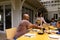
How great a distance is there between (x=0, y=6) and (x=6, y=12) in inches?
20.4

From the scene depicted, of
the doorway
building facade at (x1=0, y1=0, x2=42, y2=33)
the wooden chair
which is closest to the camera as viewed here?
the wooden chair

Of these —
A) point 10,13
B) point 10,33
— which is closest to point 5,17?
point 10,13

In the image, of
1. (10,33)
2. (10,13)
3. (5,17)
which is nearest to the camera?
(10,33)

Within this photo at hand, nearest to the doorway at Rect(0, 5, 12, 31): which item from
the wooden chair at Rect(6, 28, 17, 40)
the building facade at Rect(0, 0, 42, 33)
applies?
the building facade at Rect(0, 0, 42, 33)

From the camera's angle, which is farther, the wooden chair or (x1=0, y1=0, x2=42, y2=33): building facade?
(x1=0, y1=0, x2=42, y2=33): building facade

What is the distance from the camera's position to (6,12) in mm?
8859

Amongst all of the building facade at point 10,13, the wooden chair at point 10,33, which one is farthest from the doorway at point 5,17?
the wooden chair at point 10,33

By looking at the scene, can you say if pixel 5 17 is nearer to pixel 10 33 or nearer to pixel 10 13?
pixel 10 13

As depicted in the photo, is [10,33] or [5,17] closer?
[10,33]

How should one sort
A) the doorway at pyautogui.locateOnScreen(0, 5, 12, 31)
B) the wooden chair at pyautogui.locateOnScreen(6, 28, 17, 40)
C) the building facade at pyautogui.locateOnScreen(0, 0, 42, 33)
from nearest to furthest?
1. the wooden chair at pyautogui.locateOnScreen(6, 28, 17, 40)
2. the building facade at pyautogui.locateOnScreen(0, 0, 42, 33)
3. the doorway at pyautogui.locateOnScreen(0, 5, 12, 31)

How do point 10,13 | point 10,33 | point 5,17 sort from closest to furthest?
point 10,33 → point 10,13 → point 5,17

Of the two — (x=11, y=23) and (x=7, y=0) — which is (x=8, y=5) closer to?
(x=7, y=0)

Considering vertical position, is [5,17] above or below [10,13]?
below

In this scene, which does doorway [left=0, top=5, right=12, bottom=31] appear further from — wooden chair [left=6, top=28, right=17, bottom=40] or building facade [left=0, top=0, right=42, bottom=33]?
wooden chair [left=6, top=28, right=17, bottom=40]
